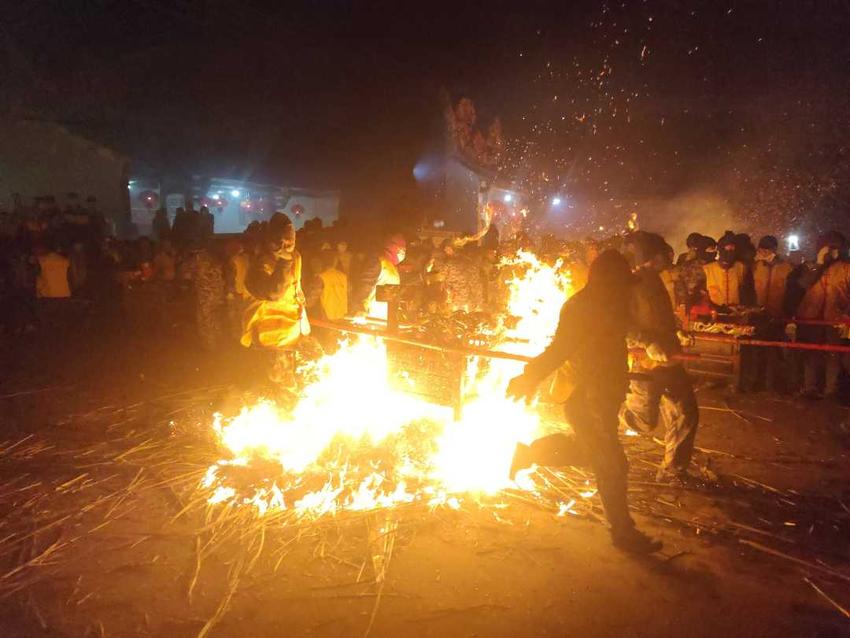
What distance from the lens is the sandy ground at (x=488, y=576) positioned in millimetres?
3473

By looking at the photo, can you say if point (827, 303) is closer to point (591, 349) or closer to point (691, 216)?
point (591, 349)

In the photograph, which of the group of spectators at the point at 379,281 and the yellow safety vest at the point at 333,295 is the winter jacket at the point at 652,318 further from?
the yellow safety vest at the point at 333,295

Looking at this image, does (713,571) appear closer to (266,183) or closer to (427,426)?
(427,426)

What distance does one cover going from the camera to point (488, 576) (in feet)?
12.8

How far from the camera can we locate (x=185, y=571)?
4.02 m

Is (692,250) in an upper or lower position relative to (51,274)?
upper

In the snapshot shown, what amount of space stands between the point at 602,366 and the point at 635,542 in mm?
1275

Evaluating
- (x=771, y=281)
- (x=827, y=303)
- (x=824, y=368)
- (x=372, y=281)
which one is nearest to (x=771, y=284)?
(x=771, y=281)

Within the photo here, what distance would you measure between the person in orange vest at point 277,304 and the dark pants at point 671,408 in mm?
3502

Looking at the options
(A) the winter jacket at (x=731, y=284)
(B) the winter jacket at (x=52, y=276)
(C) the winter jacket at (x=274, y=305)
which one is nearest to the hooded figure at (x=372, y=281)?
(C) the winter jacket at (x=274, y=305)

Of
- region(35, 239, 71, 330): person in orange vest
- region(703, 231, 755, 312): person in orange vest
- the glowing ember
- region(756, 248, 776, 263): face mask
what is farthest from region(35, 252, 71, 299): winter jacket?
region(756, 248, 776, 263): face mask

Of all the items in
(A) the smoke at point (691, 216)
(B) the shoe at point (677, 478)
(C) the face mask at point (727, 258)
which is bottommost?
(B) the shoe at point (677, 478)

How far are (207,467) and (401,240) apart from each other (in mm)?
5294

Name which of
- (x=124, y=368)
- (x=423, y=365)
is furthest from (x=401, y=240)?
(x=124, y=368)
